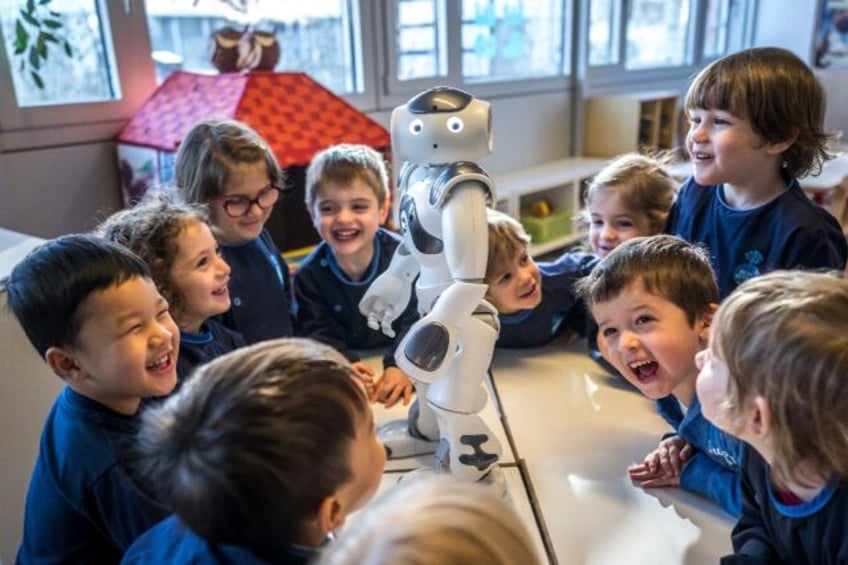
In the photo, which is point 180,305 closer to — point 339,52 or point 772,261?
point 772,261

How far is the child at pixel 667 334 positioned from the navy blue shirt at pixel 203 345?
53 centimetres

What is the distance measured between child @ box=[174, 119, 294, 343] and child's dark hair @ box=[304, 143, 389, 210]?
2.5 inches

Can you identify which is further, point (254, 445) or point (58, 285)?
point (58, 285)

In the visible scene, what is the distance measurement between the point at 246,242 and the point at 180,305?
0.85 feet

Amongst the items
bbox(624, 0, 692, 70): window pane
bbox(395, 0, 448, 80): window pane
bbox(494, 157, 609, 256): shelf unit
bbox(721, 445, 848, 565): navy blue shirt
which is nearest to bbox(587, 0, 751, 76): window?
bbox(624, 0, 692, 70): window pane

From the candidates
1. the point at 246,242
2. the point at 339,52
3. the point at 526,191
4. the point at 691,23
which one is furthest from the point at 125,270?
the point at 691,23

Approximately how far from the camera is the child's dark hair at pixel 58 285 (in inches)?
28.3

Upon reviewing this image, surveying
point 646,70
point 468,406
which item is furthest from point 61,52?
point 646,70

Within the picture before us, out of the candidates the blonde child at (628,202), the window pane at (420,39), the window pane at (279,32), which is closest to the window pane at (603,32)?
the window pane at (420,39)

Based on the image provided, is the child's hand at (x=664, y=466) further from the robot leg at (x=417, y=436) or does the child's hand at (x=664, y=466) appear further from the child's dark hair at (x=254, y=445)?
the child's dark hair at (x=254, y=445)

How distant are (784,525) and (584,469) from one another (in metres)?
A: 0.28

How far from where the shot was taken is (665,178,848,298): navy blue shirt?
993mm

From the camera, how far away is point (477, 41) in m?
2.47

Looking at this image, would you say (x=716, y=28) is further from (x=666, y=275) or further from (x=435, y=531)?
(x=435, y=531)
